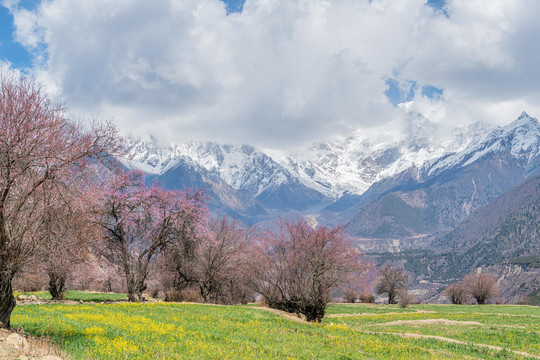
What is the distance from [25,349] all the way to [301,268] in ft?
92.4

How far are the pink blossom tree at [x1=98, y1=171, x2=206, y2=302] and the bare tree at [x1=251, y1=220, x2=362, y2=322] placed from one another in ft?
31.1

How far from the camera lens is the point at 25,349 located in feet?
39.5

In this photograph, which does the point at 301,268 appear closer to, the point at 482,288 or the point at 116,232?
the point at 116,232

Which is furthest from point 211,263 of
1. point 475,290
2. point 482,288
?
point 482,288

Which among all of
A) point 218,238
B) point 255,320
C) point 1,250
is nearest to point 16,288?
point 218,238

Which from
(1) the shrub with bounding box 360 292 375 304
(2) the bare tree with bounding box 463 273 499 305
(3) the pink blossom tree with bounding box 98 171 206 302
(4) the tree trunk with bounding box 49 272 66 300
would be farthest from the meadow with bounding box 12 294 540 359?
(2) the bare tree with bounding box 463 273 499 305

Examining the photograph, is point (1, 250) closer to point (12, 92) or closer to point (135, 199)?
point (12, 92)

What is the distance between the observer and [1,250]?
13.8 m

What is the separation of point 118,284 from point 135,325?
68.2 meters

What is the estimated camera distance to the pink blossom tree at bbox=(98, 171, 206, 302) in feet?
117

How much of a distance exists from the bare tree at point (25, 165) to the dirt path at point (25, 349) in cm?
201

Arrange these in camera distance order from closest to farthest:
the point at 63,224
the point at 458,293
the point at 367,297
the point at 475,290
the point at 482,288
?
the point at 63,224
the point at 482,288
the point at 475,290
the point at 367,297
the point at 458,293

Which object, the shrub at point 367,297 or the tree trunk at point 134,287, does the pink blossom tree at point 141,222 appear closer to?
the tree trunk at point 134,287

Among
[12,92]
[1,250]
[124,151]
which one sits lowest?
[1,250]
